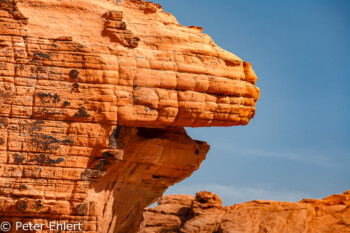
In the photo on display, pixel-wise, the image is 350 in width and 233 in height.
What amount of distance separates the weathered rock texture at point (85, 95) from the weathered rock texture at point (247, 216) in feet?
21.7

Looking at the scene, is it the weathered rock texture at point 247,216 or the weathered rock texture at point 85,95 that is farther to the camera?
the weathered rock texture at point 247,216

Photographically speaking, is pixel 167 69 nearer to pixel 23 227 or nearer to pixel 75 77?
pixel 75 77

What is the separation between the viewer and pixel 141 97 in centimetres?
1216

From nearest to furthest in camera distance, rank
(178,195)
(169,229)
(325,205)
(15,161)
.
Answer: (15,161) < (325,205) < (169,229) < (178,195)

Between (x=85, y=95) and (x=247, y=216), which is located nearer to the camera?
(x=85, y=95)

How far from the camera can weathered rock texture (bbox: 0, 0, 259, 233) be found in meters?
11.9

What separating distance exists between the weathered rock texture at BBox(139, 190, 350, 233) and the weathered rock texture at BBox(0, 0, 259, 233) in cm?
660

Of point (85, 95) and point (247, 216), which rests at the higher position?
point (247, 216)

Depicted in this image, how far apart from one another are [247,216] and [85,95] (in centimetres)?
923

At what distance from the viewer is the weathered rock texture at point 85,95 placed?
468 inches

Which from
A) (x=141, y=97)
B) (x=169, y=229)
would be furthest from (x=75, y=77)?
(x=169, y=229)

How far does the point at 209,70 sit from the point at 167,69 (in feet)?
3.09

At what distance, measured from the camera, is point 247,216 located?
19.4 m

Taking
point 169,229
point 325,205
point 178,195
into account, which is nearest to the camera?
point 325,205
